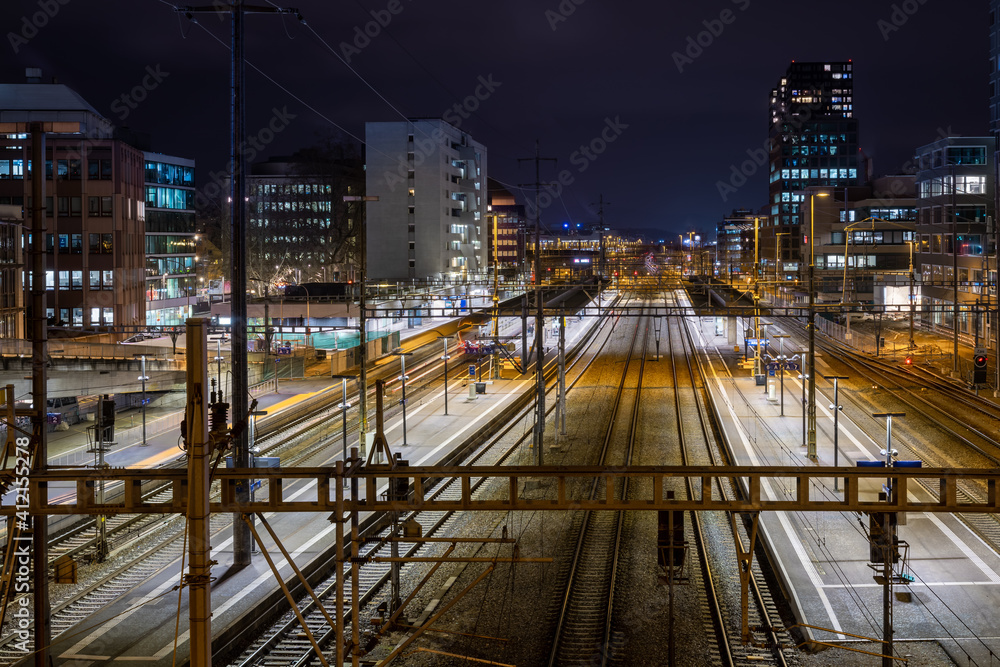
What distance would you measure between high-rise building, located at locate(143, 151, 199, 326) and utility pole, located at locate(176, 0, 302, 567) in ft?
135

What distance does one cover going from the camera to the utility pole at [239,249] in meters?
13.4

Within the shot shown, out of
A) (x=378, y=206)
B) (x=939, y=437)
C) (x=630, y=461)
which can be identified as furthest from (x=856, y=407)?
(x=378, y=206)

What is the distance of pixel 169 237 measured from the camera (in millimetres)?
58750

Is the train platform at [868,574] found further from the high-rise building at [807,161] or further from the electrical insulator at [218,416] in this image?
the high-rise building at [807,161]

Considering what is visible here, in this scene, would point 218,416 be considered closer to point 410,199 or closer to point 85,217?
point 85,217

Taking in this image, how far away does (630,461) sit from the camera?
2211 cm

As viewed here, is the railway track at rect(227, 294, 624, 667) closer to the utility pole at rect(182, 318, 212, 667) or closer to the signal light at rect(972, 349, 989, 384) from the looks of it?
the utility pole at rect(182, 318, 212, 667)

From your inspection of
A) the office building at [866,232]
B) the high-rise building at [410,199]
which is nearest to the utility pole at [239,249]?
the high-rise building at [410,199]

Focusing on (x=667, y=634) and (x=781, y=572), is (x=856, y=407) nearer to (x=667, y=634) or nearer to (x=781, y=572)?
(x=781, y=572)

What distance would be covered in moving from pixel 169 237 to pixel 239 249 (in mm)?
48486

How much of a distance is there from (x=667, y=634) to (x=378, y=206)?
6334cm

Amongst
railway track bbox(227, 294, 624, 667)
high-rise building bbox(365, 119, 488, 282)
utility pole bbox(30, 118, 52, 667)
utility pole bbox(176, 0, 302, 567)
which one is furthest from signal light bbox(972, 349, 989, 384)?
high-rise building bbox(365, 119, 488, 282)

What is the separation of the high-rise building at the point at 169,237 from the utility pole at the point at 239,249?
135 ft

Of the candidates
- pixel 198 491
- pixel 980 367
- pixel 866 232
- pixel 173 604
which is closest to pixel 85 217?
pixel 173 604
